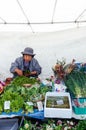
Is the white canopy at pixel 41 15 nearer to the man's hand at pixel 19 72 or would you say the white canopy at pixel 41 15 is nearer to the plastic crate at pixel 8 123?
the man's hand at pixel 19 72

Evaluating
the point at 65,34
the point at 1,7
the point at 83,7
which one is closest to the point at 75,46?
the point at 65,34

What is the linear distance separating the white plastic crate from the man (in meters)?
1.11

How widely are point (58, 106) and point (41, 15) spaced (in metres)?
1.45

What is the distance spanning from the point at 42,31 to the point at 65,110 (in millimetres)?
2161

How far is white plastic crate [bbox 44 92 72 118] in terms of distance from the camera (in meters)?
2.85

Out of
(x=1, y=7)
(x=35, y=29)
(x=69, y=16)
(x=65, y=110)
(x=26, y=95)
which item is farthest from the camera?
(x=35, y=29)

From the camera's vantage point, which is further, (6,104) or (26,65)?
(26,65)

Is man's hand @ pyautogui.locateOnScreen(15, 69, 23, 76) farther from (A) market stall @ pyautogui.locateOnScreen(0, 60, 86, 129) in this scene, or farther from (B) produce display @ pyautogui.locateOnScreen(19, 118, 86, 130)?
(B) produce display @ pyautogui.locateOnScreen(19, 118, 86, 130)

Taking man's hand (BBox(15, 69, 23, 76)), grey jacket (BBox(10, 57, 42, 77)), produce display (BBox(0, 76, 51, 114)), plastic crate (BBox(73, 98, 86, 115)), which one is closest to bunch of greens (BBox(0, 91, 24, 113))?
produce display (BBox(0, 76, 51, 114))

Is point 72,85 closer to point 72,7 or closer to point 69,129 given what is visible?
point 69,129

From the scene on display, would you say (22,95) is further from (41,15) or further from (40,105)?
(41,15)

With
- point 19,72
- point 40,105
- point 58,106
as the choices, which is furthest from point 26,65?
point 58,106

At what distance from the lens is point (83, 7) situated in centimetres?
343

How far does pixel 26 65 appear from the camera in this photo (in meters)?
4.33
